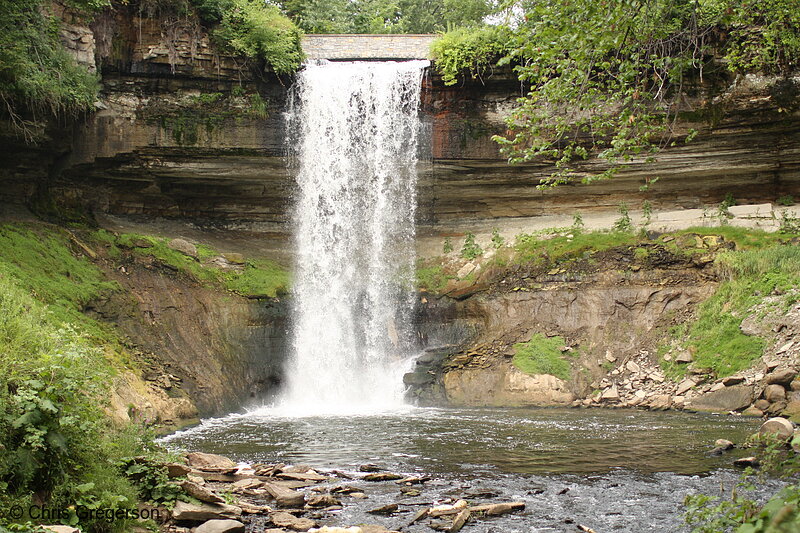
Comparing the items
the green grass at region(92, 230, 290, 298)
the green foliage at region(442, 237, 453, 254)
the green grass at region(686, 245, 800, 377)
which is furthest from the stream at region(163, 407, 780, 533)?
the green foliage at region(442, 237, 453, 254)

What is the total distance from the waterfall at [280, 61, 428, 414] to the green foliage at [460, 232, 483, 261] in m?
1.89

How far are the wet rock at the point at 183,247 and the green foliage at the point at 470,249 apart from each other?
892 cm

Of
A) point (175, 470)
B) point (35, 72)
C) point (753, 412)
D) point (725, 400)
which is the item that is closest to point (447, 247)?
point (725, 400)

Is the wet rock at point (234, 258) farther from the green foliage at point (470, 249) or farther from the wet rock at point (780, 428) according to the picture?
the wet rock at point (780, 428)

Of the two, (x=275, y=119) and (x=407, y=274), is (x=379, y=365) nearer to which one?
(x=407, y=274)

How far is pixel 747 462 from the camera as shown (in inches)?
349

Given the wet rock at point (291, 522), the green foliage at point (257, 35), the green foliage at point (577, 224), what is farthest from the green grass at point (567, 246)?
the wet rock at point (291, 522)

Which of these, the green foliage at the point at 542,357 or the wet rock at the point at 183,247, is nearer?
the green foliage at the point at 542,357

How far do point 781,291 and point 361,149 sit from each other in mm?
13115

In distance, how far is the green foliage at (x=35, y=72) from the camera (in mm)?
16125

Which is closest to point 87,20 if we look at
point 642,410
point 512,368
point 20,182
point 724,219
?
point 20,182

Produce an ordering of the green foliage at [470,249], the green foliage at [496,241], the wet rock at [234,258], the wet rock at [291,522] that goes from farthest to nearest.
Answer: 1. the green foliage at [470,249]
2. the green foliage at [496,241]
3. the wet rock at [234,258]
4. the wet rock at [291,522]

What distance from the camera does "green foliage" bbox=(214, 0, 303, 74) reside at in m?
20.5

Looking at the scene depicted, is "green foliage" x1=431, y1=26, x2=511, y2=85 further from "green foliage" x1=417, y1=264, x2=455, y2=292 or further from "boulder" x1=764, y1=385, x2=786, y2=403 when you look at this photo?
"boulder" x1=764, y1=385, x2=786, y2=403
